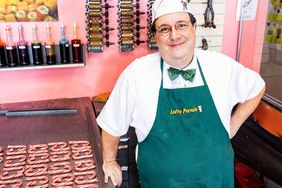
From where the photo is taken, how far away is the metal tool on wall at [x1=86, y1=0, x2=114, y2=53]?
2199 mm

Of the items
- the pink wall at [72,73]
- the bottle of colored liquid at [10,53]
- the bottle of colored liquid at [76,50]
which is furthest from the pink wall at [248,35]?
the bottle of colored liquid at [10,53]

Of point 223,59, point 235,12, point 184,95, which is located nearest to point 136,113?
point 184,95

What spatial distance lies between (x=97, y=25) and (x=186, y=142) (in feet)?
3.93

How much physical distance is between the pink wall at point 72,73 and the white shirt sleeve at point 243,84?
1.08 m

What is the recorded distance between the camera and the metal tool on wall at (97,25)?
2.20 metres

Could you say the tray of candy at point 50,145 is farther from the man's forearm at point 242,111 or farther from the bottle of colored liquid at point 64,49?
the man's forearm at point 242,111

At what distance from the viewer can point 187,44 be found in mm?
1395

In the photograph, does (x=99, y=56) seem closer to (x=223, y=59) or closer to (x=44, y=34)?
(x=44, y=34)

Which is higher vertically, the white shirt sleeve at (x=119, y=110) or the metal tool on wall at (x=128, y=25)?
the metal tool on wall at (x=128, y=25)

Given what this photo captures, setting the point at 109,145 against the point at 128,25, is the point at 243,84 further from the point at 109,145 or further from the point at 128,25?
the point at 128,25

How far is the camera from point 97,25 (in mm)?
2244

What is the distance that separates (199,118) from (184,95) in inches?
4.9

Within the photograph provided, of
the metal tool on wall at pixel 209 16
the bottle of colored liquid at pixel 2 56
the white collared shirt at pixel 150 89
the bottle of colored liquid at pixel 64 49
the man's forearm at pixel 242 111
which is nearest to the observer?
the white collared shirt at pixel 150 89

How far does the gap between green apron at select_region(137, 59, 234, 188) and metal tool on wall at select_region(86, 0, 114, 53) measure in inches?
38.6
